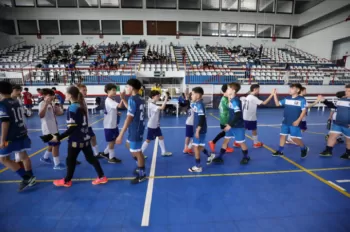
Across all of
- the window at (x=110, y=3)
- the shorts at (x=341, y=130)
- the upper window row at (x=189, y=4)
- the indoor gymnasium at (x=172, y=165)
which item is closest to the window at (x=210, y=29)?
the upper window row at (x=189, y=4)

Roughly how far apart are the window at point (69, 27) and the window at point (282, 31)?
24.9 meters

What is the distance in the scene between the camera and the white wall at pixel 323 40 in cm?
1777

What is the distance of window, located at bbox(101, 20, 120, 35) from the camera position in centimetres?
2189

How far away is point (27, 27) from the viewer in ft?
70.4

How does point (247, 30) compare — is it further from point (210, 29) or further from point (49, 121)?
point (49, 121)

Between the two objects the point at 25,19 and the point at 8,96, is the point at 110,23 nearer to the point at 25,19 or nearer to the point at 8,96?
the point at 25,19

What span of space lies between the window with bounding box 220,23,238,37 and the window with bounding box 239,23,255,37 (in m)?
0.75

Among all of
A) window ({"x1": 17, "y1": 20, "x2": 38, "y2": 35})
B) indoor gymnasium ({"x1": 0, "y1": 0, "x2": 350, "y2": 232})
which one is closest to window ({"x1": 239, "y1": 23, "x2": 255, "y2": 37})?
indoor gymnasium ({"x1": 0, "y1": 0, "x2": 350, "y2": 232})

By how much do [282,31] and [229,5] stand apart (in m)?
7.86

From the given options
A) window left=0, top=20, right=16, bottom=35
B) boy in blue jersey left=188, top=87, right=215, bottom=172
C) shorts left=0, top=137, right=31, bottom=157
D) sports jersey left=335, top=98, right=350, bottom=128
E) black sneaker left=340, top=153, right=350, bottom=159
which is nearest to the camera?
shorts left=0, top=137, right=31, bottom=157

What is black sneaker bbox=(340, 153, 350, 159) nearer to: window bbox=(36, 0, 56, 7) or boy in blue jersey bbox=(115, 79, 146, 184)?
boy in blue jersey bbox=(115, 79, 146, 184)

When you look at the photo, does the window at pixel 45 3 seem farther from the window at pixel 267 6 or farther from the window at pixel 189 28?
the window at pixel 267 6

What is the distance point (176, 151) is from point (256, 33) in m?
23.3

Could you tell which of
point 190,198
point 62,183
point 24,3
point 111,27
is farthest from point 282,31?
point 24,3
